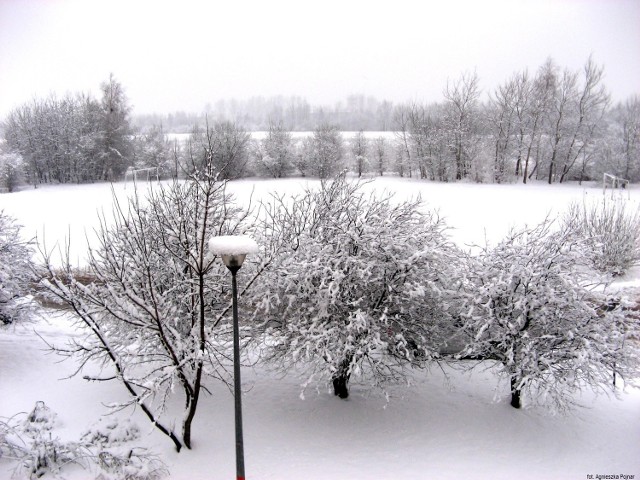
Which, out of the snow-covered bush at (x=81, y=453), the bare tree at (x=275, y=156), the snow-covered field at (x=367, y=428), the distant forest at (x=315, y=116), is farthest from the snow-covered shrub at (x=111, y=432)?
the distant forest at (x=315, y=116)

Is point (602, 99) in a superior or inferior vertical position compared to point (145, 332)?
superior

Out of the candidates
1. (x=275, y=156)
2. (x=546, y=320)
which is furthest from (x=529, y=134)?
(x=546, y=320)

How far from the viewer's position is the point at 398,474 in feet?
31.5

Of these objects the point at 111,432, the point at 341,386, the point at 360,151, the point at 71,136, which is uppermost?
the point at 71,136

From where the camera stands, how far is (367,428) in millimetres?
11648

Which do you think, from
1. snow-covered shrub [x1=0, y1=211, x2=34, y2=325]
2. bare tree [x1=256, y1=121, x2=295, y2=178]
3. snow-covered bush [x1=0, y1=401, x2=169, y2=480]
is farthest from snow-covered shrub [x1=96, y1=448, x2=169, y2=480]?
bare tree [x1=256, y1=121, x2=295, y2=178]

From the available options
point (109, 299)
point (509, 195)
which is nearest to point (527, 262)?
point (109, 299)

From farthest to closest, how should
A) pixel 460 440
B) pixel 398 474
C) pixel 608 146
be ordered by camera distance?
pixel 608 146 → pixel 460 440 → pixel 398 474

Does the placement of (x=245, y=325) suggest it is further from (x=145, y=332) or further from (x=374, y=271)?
(x=374, y=271)

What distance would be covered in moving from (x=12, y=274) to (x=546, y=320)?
48.1 ft

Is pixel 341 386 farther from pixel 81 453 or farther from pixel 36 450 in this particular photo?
pixel 36 450

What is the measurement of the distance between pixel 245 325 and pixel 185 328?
164cm

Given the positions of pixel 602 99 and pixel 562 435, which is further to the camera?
pixel 602 99

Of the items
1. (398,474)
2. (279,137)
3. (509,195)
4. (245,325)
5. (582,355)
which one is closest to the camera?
(398,474)
